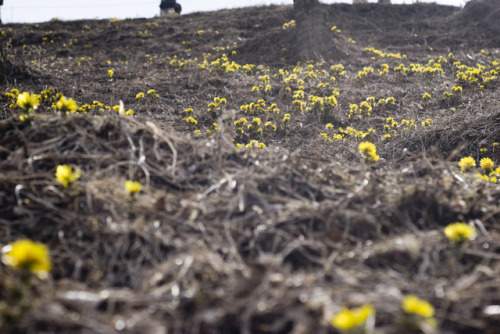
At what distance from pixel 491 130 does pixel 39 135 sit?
4.70 m

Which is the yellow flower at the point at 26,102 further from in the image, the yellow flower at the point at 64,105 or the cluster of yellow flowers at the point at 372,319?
the cluster of yellow flowers at the point at 372,319

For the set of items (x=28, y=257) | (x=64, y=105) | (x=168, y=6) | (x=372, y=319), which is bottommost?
(x=372, y=319)

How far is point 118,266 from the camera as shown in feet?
5.16

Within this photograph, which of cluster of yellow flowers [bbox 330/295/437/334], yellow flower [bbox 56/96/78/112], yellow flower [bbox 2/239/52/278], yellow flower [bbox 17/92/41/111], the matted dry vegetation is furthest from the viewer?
yellow flower [bbox 56/96/78/112]

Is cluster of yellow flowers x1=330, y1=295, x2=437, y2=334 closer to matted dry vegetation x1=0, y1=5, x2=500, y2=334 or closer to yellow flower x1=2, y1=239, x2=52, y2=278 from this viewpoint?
matted dry vegetation x1=0, y1=5, x2=500, y2=334

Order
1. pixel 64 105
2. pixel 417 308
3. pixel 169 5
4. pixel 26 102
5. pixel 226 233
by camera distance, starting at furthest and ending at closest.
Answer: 1. pixel 169 5
2. pixel 64 105
3. pixel 26 102
4. pixel 226 233
5. pixel 417 308

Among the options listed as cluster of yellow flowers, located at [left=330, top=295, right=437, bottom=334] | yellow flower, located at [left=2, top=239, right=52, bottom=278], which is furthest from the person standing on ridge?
cluster of yellow flowers, located at [left=330, top=295, right=437, bottom=334]

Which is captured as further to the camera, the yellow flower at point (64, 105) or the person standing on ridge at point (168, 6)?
the person standing on ridge at point (168, 6)

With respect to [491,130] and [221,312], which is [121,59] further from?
[221,312]

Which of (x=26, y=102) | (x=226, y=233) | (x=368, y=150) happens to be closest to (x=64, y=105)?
(x=26, y=102)

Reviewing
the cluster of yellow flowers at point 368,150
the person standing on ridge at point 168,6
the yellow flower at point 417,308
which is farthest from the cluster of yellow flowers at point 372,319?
the person standing on ridge at point 168,6

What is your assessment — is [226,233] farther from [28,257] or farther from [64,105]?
[64,105]

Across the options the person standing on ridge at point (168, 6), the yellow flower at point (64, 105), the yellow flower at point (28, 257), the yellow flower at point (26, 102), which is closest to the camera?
the yellow flower at point (28, 257)

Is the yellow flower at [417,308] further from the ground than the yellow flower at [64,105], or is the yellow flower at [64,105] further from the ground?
the yellow flower at [64,105]
